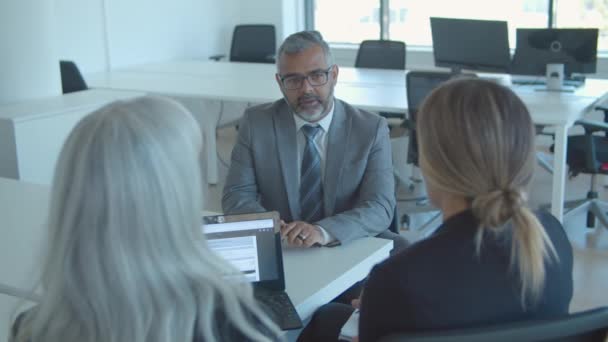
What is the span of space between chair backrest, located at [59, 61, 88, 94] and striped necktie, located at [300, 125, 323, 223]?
3218mm

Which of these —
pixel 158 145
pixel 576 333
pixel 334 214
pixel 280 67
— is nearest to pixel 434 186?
pixel 576 333

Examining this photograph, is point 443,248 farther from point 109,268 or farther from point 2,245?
point 2,245

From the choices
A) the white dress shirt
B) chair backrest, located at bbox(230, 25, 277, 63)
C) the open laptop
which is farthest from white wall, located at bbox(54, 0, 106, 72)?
the open laptop

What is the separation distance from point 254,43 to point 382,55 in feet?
5.66

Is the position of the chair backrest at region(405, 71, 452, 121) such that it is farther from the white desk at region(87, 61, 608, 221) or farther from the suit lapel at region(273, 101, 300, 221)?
the suit lapel at region(273, 101, 300, 221)

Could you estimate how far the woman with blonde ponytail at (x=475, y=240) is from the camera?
1.39 meters

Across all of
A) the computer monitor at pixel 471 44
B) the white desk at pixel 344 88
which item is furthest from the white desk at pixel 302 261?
the computer monitor at pixel 471 44

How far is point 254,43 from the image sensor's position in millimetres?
7441

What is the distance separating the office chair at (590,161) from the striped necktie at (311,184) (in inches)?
86.4

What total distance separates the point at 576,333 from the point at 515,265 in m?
0.16

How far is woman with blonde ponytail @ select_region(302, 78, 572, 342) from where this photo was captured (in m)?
1.39

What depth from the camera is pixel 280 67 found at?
2.65m

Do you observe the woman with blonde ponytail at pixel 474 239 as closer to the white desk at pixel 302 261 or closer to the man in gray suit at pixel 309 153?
the white desk at pixel 302 261

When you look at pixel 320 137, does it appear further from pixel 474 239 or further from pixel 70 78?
pixel 70 78
